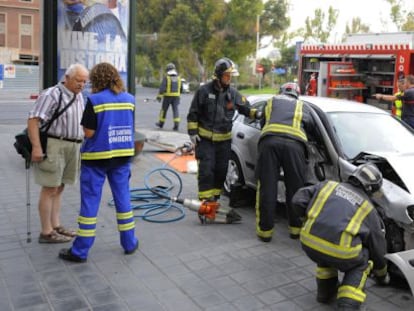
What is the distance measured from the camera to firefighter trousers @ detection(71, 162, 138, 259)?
4.59 metres

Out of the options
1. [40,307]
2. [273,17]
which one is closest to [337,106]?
[40,307]

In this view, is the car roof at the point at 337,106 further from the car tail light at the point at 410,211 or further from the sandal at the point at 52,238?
the sandal at the point at 52,238

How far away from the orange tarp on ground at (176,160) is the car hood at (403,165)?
4426 millimetres

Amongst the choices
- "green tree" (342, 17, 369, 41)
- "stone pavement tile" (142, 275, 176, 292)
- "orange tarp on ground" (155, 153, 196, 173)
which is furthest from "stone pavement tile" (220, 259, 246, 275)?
"green tree" (342, 17, 369, 41)

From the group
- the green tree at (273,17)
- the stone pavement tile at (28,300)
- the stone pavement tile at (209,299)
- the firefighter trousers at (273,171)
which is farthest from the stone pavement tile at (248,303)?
the green tree at (273,17)

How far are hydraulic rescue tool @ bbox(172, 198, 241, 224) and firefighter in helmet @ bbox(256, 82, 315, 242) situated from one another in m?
0.62

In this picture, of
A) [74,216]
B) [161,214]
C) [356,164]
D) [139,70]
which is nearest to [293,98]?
[356,164]

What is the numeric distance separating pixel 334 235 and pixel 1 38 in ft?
190

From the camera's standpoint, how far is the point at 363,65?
619 inches

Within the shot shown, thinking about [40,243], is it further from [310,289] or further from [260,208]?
[310,289]

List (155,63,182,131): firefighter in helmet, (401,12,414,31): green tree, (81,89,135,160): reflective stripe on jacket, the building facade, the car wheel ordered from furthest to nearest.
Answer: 1. the building facade
2. (401,12,414,31): green tree
3. (155,63,182,131): firefighter in helmet
4. the car wheel
5. (81,89,135,160): reflective stripe on jacket

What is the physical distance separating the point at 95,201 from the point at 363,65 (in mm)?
12858

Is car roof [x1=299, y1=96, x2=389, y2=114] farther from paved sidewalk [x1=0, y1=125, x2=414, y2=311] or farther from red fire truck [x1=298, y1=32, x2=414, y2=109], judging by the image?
red fire truck [x1=298, y1=32, x2=414, y2=109]

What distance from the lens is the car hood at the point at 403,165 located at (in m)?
4.49
